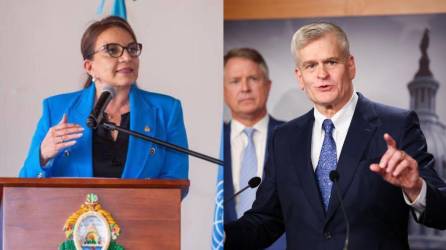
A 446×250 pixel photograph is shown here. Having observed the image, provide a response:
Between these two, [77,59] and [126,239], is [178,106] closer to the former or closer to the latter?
[77,59]

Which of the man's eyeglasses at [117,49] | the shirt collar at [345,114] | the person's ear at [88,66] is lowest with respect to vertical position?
the shirt collar at [345,114]

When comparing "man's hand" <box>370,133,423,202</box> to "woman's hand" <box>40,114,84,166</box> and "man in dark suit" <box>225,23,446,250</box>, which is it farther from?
"woman's hand" <box>40,114,84,166</box>

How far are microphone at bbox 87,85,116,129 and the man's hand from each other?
1.40 meters

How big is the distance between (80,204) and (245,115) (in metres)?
1.52

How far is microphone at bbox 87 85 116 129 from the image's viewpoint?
12.1 feet

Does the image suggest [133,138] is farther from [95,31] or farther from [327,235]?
[327,235]

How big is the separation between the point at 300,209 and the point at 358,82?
1.18 meters

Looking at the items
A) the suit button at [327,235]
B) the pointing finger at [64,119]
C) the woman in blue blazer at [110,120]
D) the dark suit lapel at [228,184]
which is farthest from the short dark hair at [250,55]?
the suit button at [327,235]

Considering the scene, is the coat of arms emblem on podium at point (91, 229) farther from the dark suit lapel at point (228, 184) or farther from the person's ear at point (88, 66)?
the dark suit lapel at point (228, 184)

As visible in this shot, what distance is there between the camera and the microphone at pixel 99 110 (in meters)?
3.70

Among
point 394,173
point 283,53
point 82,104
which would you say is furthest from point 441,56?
point 82,104

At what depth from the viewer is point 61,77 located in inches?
164

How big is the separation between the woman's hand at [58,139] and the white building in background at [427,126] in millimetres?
1960

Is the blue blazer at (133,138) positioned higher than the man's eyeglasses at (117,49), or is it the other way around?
the man's eyeglasses at (117,49)
